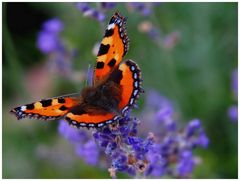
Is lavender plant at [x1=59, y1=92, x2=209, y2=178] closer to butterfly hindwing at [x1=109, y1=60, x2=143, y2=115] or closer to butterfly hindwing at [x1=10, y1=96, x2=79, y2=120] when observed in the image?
butterfly hindwing at [x1=109, y1=60, x2=143, y2=115]

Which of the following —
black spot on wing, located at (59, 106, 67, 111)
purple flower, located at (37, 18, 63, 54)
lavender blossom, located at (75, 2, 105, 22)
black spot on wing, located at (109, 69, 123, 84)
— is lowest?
black spot on wing, located at (59, 106, 67, 111)

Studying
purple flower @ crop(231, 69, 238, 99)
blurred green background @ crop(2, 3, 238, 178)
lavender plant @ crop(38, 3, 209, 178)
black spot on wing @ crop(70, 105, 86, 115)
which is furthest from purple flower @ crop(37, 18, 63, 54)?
black spot on wing @ crop(70, 105, 86, 115)

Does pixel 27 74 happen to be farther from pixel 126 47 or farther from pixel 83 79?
pixel 126 47

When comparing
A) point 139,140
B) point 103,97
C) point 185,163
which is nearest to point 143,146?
point 139,140

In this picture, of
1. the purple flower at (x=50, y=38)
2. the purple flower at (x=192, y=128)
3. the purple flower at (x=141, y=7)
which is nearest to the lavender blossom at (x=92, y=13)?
the purple flower at (x=141, y=7)

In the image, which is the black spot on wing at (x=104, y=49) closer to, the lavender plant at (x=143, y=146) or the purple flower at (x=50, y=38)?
the lavender plant at (x=143, y=146)

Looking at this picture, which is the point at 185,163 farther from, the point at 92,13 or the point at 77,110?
the point at 92,13

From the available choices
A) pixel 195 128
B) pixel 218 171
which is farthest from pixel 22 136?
pixel 195 128
